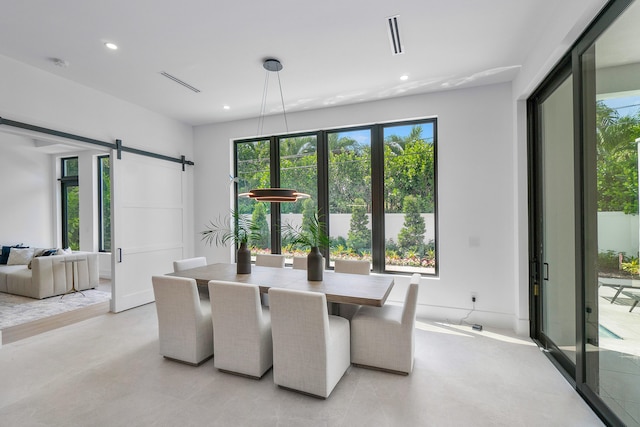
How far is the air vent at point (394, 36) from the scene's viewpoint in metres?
2.49

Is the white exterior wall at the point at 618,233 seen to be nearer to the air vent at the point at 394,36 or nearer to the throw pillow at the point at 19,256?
the air vent at the point at 394,36

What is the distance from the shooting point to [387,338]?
8.40 feet

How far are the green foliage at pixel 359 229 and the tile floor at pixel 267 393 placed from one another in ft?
5.66

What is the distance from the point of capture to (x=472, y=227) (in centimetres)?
378

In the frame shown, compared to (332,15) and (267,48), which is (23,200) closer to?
(267,48)

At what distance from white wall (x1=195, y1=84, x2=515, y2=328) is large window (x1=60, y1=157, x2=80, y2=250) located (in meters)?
7.10

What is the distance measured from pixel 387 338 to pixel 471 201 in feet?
7.20

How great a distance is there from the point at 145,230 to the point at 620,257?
5.41 metres

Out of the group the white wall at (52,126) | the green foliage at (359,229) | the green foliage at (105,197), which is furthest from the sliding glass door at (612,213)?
the green foliage at (105,197)

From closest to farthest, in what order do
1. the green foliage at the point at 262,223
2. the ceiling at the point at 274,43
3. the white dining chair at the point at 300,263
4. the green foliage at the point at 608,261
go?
the green foliage at the point at 608,261
the ceiling at the point at 274,43
the white dining chair at the point at 300,263
the green foliage at the point at 262,223

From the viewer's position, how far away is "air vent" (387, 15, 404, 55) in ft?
8.16

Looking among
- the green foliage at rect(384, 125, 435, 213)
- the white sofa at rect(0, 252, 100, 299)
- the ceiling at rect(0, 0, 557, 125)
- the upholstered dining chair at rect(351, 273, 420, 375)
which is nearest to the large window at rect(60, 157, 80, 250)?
the white sofa at rect(0, 252, 100, 299)

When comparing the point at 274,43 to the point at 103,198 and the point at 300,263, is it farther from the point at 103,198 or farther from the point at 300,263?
the point at 103,198

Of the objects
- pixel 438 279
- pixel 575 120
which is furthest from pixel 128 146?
pixel 575 120
